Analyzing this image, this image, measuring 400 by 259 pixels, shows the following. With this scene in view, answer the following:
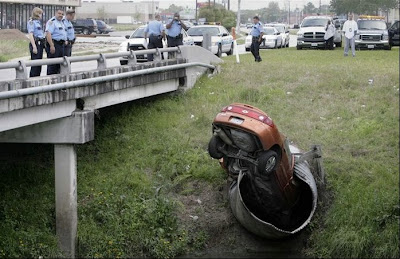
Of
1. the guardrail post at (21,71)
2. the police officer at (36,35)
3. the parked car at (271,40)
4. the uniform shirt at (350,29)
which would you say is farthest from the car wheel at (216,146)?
the parked car at (271,40)

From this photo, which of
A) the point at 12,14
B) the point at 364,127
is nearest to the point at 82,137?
the point at 364,127

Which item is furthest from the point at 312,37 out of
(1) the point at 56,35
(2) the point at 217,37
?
(1) the point at 56,35

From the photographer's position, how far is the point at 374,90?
20234 millimetres

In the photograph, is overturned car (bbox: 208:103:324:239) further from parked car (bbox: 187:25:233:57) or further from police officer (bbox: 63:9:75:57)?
parked car (bbox: 187:25:233:57)

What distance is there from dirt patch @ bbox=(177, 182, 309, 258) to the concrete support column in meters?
2.08

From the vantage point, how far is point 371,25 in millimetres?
37125

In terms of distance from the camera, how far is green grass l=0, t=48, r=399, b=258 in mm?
14648

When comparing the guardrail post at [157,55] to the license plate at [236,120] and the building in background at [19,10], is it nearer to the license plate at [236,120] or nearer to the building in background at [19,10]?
the license plate at [236,120]

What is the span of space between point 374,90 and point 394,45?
60.2 ft

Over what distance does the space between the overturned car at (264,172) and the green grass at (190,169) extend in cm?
54

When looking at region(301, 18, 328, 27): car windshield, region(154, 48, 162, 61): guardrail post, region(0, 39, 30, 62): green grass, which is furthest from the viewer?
region(301, 18, 328, 27): car windshield

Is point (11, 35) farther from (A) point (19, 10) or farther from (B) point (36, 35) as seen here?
(B) point (36, 35)

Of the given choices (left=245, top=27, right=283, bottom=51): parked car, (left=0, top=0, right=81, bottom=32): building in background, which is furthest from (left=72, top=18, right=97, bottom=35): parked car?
(left=245, top=27, right=283, bottom=51): parked car

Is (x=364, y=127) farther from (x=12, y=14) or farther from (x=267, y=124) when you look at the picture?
(x=12, y=14)
